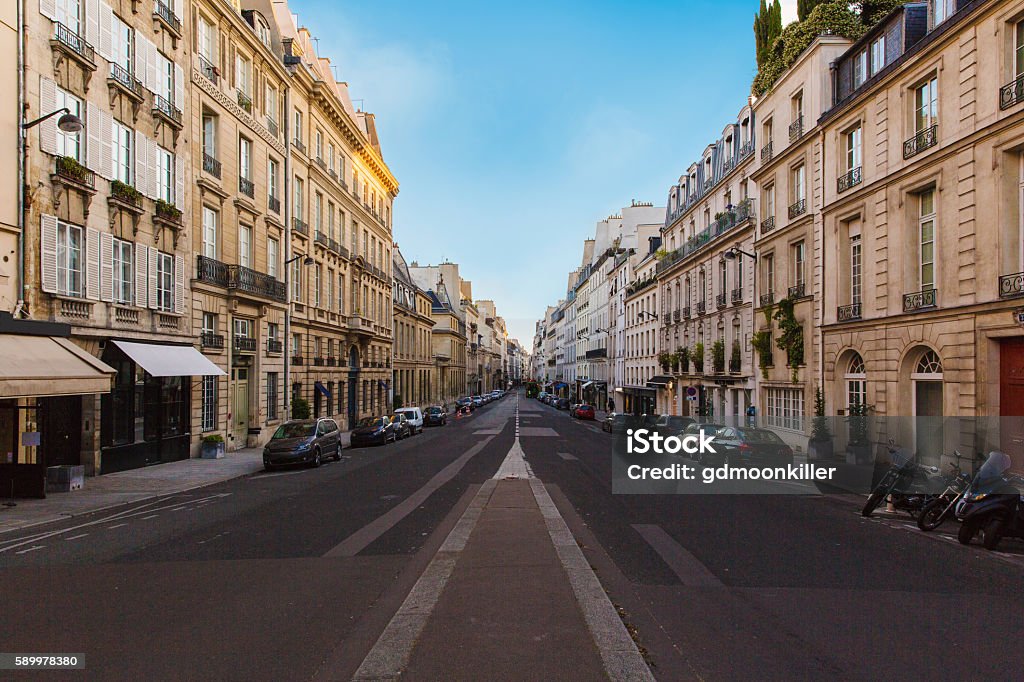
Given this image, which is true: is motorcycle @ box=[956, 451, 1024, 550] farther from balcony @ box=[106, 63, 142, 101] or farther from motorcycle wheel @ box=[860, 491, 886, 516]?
balcony @ box=[106, 63, 142, 101]

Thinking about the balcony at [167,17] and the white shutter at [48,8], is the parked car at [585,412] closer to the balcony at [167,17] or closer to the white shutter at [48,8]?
the balcony at [167,17]

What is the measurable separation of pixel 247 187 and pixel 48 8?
37.5 ft

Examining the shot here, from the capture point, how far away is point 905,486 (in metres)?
12.0

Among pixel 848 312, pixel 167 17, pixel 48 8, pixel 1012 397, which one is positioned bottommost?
pixel 1012 397

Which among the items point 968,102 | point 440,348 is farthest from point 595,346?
point 968,102

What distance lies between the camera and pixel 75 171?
16.7 meters

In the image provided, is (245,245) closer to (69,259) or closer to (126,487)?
(69,259)

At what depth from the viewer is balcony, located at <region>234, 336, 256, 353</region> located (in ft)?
86.0

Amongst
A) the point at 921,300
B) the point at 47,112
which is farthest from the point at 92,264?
the point at 921,300

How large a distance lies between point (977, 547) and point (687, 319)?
1219 inches

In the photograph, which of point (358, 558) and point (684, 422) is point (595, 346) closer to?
point (684, 422)

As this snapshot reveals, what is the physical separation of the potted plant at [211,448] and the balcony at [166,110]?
10772mm

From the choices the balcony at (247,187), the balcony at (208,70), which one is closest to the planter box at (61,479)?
the balcony at (247,187)

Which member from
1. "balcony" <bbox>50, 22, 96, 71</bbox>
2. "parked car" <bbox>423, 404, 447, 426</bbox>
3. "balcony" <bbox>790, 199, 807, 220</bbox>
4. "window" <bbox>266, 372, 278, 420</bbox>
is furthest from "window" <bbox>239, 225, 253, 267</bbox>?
"balcony" <bbox>790, 199, 807, 220</bbox>
